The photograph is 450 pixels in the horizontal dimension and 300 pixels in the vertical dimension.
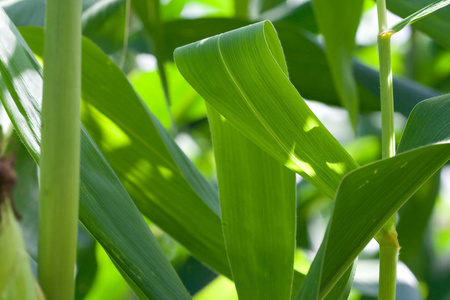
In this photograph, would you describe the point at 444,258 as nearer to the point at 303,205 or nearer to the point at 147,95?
the point at 303,205

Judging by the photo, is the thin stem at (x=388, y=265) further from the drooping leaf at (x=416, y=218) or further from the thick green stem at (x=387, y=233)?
the drooping leaf at (x=416, y=218)

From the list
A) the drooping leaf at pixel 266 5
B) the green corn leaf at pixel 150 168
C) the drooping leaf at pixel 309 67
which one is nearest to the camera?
the green corn leaf at pixel 150 168

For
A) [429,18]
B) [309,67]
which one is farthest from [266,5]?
[429,18]

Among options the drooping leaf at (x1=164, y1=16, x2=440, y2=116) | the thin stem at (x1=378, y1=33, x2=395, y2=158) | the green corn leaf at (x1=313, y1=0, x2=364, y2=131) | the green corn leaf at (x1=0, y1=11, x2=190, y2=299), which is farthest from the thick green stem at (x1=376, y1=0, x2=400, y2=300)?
the drooping leaf at (x1=164, y1=16, x2=440, y2=116)

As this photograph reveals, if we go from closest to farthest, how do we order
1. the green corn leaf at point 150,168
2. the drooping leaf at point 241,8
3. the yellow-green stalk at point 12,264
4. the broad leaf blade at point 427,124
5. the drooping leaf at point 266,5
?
the yellow-green stalk at point 12,264 → the broad leaf blade at point 427,124 → the green corn leaf at point 150,168 → the drooping leaf at point 241,8 → the drooping leaf at point 266,5

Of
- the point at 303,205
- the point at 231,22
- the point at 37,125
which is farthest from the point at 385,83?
the point at 303,205

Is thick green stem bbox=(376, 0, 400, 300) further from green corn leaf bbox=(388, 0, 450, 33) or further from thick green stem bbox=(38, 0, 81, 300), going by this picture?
thick green stem bbox=(38, 0, 81, 300)

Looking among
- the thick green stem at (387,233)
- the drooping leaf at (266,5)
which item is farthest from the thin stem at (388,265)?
the drooping leaf at (266,5)
